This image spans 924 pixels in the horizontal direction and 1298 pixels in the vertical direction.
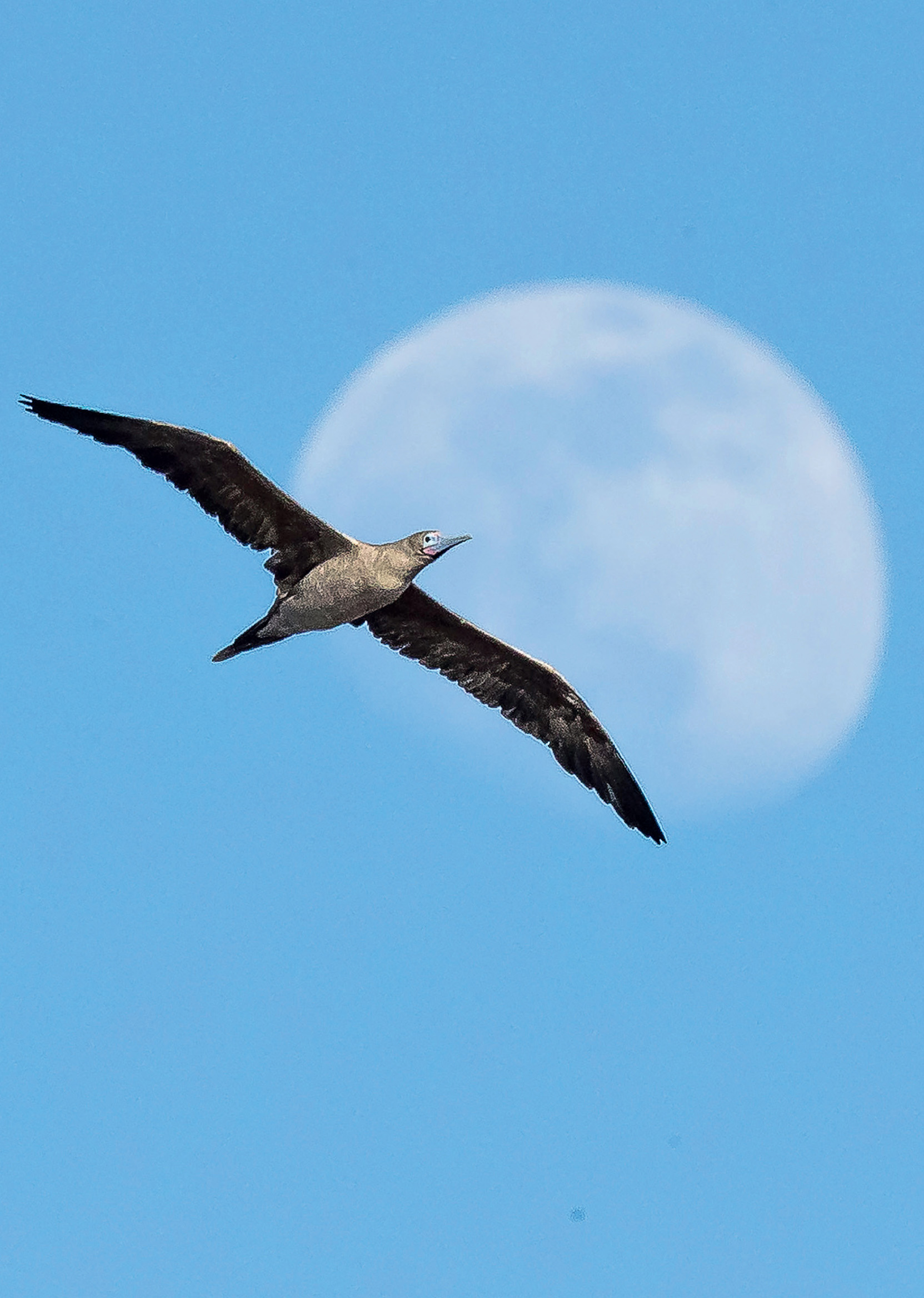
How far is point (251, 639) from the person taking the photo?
24.9 m

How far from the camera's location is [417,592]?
1006 inches

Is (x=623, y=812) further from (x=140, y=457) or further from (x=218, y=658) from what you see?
(x=140, y=457)

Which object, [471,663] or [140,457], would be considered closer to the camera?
[140,457]

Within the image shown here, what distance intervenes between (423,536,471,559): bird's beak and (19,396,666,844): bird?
1 centimetres

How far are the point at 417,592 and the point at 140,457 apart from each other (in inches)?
168

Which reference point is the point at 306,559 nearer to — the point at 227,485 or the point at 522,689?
the point at 227,485

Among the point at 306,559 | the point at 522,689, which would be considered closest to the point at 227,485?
the point at 306,559

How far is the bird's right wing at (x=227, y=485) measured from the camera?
77.5 feet

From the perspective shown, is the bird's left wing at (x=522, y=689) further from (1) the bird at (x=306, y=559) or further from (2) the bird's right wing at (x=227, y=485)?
(2) the bird's right wing at (x=227, y=485)

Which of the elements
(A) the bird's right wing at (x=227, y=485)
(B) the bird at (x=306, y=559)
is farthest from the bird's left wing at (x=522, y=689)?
(A) the bird's right wing at (x=227, y=485)

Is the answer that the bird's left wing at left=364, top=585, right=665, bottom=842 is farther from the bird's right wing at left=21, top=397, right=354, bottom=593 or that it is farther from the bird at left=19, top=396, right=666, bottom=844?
the bird's right wing at left=21, top=397, right=354, bottom=593

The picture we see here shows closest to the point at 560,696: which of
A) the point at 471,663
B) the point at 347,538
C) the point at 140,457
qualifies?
the point at 471,663

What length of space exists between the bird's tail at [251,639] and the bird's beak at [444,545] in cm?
241

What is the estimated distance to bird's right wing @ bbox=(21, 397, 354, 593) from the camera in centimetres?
2362
